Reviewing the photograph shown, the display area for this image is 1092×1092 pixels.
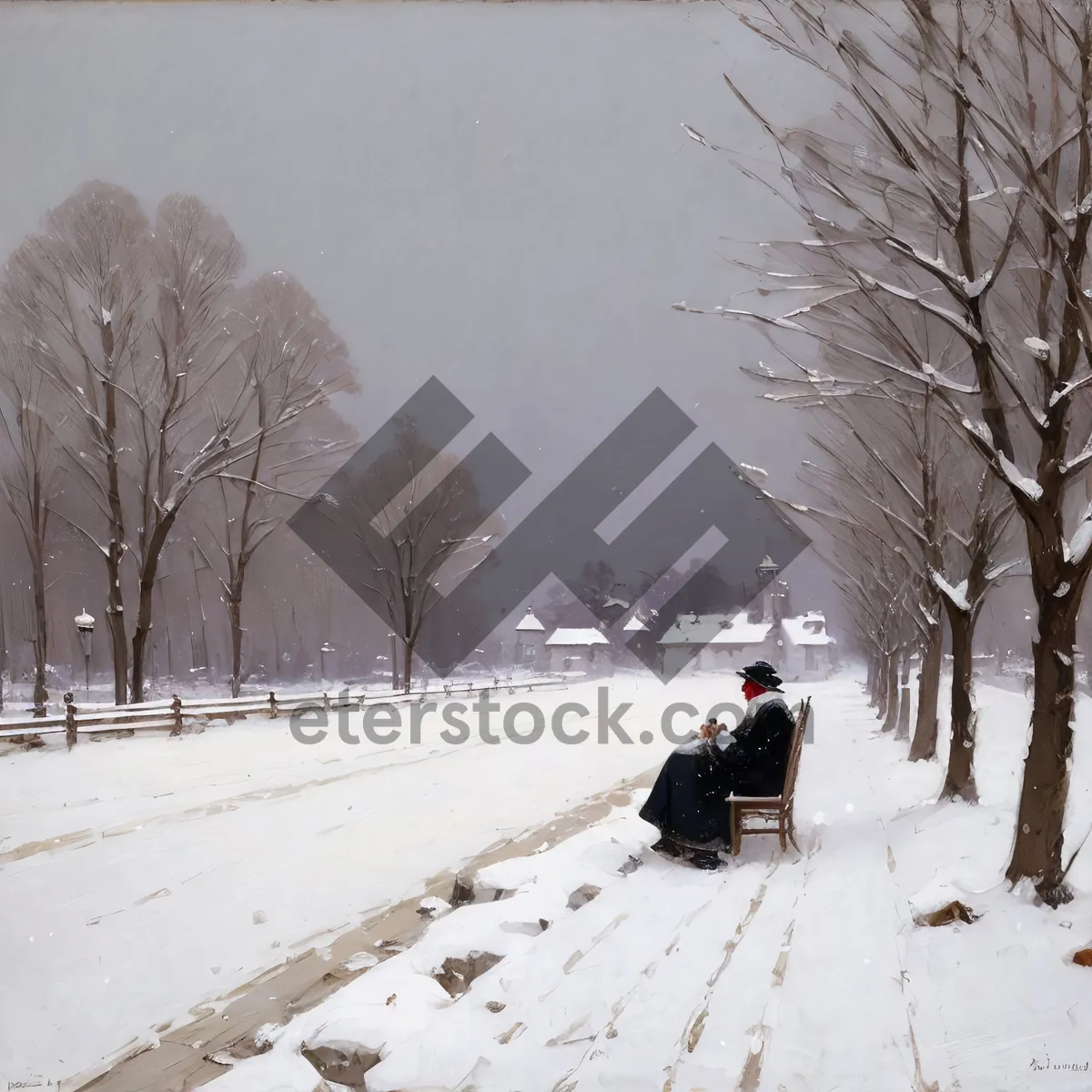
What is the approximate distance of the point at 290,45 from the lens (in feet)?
20.0

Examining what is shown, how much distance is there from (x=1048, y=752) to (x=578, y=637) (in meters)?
53.6

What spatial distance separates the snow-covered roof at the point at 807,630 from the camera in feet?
178

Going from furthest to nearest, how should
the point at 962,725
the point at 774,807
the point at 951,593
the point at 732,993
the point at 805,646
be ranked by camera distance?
1. the point at 805,646
2. the point at 962,725
3. the point at 951,593
4. the point at 774,807
5. the point at 732,993

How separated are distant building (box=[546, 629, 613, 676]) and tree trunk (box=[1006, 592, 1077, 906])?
52168 mm

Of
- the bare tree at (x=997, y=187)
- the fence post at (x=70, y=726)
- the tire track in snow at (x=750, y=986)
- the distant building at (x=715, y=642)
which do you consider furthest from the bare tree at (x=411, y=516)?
the distant building at (x=715, y=642)

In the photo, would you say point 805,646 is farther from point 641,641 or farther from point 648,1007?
point 648,1007

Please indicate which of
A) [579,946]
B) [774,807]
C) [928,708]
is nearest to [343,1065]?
[579,946]

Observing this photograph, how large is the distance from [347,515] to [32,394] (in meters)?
11.6

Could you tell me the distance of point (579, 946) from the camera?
4.64 m

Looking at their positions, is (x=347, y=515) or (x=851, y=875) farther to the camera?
(x=347, y=515)

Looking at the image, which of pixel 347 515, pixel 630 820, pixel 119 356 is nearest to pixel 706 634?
pixel 347 515

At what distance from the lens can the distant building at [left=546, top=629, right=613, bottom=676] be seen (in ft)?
189

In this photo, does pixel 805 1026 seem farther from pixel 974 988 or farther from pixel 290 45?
pixel 290 45
